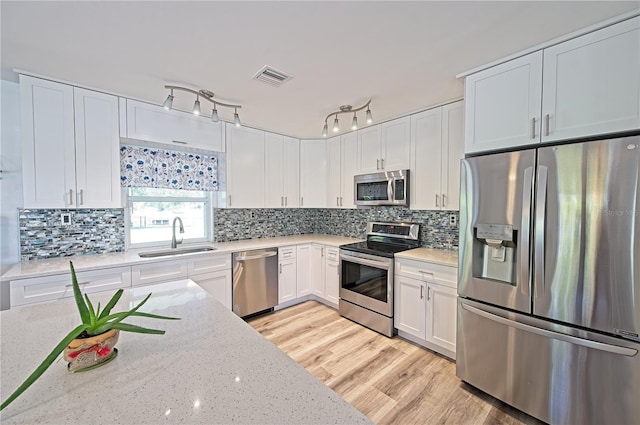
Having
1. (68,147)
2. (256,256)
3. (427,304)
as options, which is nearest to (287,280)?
(256,256)

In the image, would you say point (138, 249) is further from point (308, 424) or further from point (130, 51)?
point (308, 424)

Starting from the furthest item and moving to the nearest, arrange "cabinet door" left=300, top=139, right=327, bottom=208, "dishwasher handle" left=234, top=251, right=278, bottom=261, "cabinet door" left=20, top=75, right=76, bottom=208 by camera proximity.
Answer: "cabinet door" left=300, top=139, right=327, bottom=208
"dishwasher handle" left=234, top=251, right=278, bottom=261
"cabinet door" left=20, top=75, right=76, bottom=208

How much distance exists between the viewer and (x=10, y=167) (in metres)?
2.13

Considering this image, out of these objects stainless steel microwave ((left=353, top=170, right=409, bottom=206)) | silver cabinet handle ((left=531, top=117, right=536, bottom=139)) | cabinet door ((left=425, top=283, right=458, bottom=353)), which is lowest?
cabinet door ((left=425, top=283, right=458, bottom=353))

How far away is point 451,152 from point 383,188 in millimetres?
827

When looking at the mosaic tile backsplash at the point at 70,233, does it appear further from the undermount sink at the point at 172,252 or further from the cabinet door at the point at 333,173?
the cabinet door at the point at 333,173

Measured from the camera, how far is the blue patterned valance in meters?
2.63

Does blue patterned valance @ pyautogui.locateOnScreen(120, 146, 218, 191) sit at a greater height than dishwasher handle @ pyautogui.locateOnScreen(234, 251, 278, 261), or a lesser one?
greater

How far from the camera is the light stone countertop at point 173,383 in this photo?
0.64m

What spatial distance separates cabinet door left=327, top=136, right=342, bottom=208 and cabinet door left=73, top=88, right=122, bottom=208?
2.41 metres

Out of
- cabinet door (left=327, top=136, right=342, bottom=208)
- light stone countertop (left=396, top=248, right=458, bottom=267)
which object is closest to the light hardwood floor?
light stone countertop (left=396, top=248, right=458, bottom=267)

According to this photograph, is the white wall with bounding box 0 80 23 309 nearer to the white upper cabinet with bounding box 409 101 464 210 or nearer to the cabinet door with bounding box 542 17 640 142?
the white upper cabinet with bounding box 409 101 464 210

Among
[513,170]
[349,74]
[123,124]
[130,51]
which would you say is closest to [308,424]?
[513,170]

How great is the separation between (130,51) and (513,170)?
2610 millimetres
